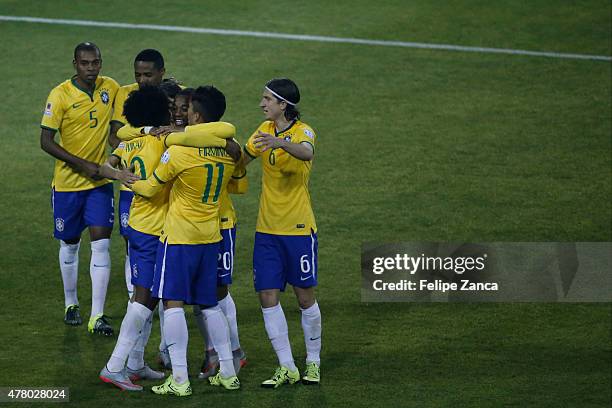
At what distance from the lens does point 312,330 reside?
895 cm

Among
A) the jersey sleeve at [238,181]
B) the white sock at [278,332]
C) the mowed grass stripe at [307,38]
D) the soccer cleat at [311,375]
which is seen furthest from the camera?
the mowed grass stripe at [307,38]

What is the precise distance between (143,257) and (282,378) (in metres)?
1.36

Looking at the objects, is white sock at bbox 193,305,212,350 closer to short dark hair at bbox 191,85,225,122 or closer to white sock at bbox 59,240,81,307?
short dark hair at bbox 191,85,225,122

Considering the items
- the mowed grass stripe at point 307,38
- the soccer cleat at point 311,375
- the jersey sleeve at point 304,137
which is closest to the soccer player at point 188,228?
the jersey sleeve at point 304,137

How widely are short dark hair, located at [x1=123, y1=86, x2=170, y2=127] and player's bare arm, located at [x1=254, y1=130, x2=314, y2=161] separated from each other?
0.74 meters

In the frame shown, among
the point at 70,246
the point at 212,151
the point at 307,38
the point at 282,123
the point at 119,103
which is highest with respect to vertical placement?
the point at 307,38

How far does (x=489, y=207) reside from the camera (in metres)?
13.4

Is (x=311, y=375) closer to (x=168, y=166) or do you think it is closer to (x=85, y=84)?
(x=168, y=166)

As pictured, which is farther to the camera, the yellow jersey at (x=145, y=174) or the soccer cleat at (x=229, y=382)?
the soccer cleat at (x=229, y=382)

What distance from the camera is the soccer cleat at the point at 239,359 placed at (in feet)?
29.8

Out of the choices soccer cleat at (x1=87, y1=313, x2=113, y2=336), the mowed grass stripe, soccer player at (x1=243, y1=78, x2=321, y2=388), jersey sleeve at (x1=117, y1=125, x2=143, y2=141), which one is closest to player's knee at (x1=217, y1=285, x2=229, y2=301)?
soccer player at (x1=243, y1=78, x2=321, y2=388)

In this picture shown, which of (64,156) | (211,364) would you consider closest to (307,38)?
(64,156)

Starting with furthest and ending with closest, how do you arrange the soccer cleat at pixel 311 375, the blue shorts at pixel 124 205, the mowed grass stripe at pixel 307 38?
the mowed grass stripe at pixel 307 38, the blue shorts at pixel 124 205, the soccer cleat at pixel 311 375

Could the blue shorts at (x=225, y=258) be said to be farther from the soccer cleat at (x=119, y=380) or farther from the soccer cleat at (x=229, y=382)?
the soccer cleat at (x=119, y=380)
